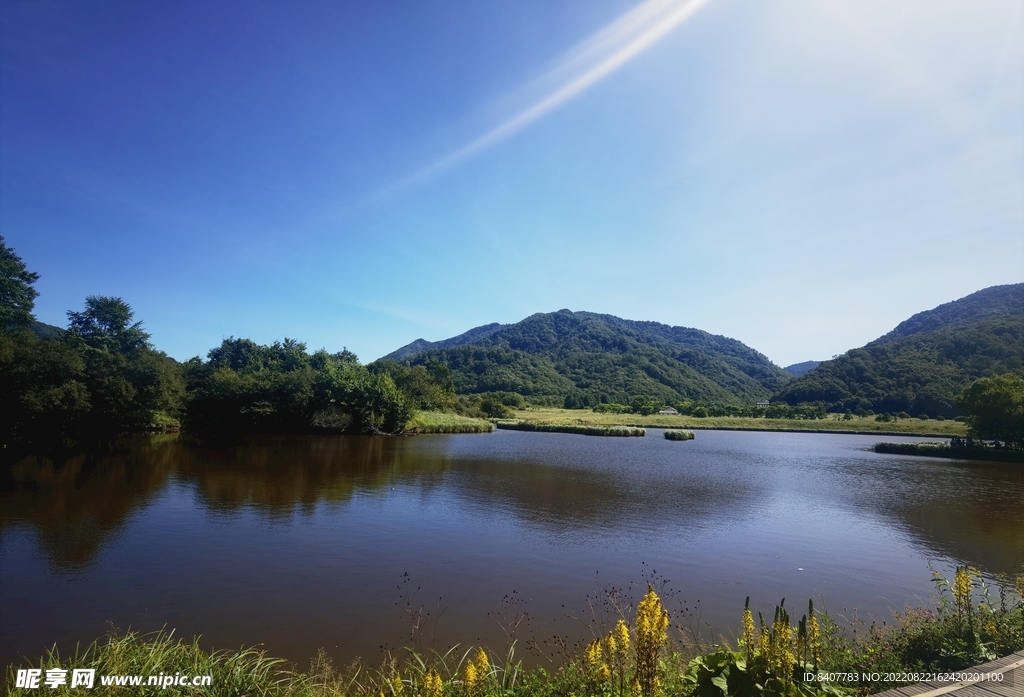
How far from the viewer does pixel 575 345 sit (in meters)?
189

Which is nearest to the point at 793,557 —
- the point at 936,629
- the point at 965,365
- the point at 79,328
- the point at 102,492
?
the point at 936,629

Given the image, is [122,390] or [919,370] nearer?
[122,390]

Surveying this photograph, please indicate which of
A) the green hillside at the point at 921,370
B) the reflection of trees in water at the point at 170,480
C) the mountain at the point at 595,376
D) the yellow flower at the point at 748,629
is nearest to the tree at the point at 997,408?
the reflection of trees in water at the point at 170,480

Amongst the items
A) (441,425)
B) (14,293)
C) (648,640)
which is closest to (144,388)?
(14,293)

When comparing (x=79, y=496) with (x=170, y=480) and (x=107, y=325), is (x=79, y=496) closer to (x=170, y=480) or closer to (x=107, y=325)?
(x=170, y=480)

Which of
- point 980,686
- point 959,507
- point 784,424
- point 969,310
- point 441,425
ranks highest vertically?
point 969,310

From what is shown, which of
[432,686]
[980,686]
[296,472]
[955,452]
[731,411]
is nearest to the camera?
[980,686]

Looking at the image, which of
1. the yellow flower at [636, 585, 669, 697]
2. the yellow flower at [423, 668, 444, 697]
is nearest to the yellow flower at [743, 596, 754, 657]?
the yellow flower at [636, 585, 669, 697]

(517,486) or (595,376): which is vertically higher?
(595,376)

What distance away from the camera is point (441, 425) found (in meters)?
50.4

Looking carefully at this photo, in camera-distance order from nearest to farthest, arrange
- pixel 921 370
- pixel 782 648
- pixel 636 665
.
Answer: pixel 782 648
pixel 636 665
pixel 921 370

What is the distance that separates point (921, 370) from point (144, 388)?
117783 millimetres

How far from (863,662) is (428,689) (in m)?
5.20

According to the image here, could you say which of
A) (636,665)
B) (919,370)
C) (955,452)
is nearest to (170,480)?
(636,665)
